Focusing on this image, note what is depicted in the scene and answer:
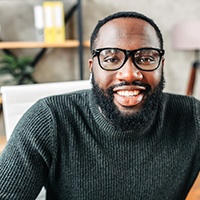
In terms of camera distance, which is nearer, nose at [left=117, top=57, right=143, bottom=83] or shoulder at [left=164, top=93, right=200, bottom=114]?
nose at [left=117, top=57, right=143, bottom=83]

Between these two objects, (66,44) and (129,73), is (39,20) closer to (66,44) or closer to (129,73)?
(66,44)

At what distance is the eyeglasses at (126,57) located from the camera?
33.1 inches

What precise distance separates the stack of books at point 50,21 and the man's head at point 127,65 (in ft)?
4.80

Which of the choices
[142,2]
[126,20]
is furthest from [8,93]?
[142,2]

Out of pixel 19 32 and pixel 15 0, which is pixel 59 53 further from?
pixel 15 0

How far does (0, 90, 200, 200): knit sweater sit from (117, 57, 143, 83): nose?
16 centimetres

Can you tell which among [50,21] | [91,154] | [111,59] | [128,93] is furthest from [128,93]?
[50,21]

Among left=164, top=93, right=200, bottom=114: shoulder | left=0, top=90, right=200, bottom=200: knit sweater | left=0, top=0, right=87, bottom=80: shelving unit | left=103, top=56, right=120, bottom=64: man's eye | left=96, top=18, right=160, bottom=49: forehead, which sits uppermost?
left=96, top=18, right=160, bottom=49: forehead

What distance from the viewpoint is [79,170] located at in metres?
0.92

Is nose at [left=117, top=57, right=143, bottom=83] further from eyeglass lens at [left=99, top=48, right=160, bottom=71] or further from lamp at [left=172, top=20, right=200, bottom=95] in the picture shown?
lamp at [left=172, top=20, right=200, bottom=95]

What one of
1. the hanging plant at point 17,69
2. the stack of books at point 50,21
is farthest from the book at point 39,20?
the hanging plant at point 17,69

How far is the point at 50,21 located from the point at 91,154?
1.57 metres

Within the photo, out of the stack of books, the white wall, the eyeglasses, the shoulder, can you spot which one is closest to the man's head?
the eyeglasses

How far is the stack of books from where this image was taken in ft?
7.41
